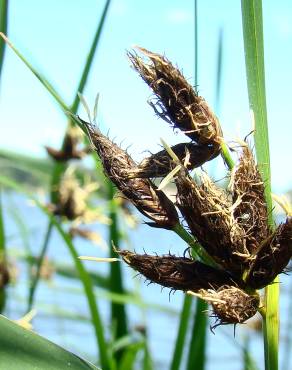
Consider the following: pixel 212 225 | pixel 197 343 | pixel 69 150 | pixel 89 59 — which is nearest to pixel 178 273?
pixel 212 225

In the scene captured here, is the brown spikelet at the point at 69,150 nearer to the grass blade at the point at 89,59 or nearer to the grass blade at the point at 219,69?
the grass blade at the point at 219,69

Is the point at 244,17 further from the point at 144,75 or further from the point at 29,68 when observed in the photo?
the point at 29,68

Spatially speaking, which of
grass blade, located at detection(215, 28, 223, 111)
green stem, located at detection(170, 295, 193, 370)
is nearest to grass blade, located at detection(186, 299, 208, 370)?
green stem, located at detection(170, 295, 193, 370)

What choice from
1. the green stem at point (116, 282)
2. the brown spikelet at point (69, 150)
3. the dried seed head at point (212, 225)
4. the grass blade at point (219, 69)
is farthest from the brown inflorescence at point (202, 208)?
the brown spikelet at point (69, 150)

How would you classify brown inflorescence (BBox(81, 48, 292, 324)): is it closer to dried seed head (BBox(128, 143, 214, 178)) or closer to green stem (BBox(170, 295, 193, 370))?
dried seed head (BBox(128, 143, 214, 178))

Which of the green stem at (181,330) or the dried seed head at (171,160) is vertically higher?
the dried seed head at (171,160)

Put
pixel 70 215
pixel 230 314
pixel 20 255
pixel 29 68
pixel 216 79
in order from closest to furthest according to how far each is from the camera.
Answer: pixel 230 314
pixel 29 68
pixel 216 79
pixel 70 215
pixel 20 255

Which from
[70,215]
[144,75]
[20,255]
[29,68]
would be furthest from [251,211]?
[20,255]
